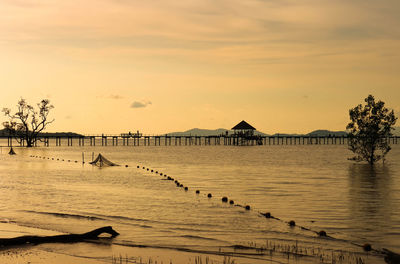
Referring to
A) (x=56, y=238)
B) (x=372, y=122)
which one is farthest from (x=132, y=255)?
(x=372, y=122)

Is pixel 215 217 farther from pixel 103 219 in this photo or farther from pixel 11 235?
pixel 11 235

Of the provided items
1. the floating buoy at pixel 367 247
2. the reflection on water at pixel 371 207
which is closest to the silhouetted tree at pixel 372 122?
the reflection on water at pixel 371 207

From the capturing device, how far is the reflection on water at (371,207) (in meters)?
21.5

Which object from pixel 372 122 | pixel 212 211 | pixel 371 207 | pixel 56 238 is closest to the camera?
pixel 56 238

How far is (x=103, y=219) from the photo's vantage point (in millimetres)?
23328

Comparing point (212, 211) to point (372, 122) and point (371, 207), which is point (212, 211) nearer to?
point (371, 207)

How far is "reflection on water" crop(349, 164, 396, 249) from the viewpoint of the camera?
21.5 meters

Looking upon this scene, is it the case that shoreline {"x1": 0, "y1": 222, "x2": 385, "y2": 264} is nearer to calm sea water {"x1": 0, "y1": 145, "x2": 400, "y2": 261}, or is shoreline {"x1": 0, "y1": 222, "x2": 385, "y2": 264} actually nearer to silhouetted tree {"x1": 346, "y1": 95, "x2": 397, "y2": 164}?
calm sea water {"x1": 0, "y1": 145, "x2": 400, "y2": 261}

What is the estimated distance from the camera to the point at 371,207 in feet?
92.5

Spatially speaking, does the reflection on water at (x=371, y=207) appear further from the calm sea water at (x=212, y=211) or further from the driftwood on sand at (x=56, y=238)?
the driftwood on sand at (x=56, y=238)

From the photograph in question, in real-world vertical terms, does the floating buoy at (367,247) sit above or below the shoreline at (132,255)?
above

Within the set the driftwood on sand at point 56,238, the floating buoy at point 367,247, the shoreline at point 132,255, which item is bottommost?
the shoreline at point 132,255

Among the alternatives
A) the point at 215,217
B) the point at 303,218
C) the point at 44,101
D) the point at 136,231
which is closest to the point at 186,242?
the point at 136,231

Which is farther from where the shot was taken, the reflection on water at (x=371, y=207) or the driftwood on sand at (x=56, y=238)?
the reflection on water at (x=371, y=207)
